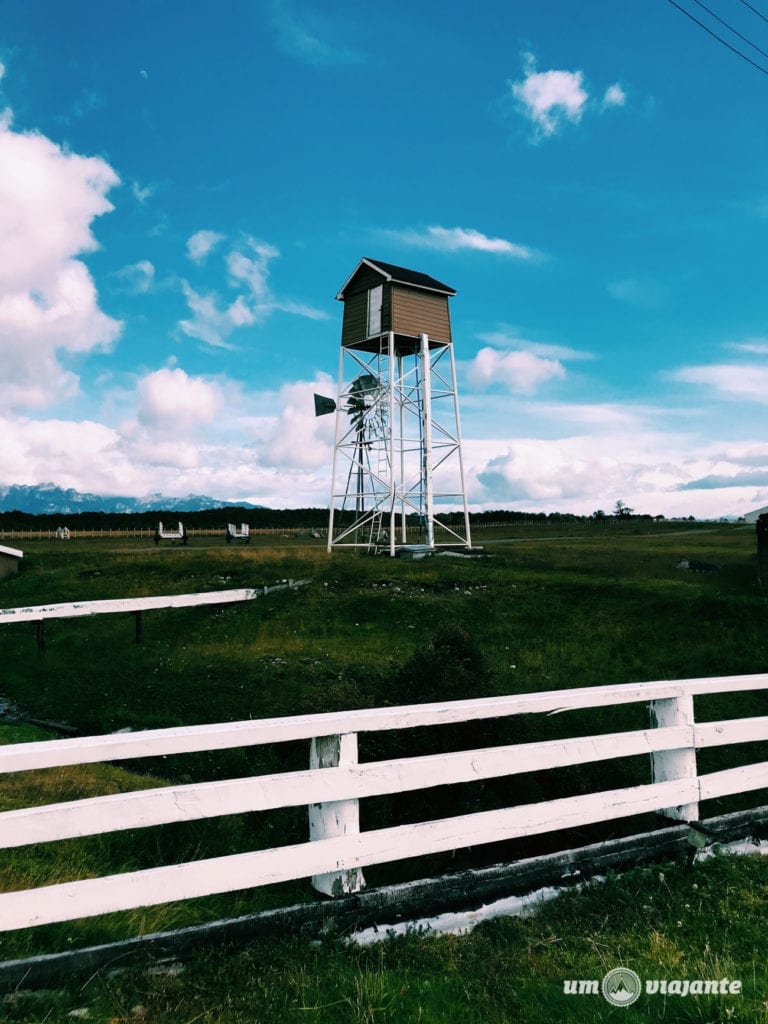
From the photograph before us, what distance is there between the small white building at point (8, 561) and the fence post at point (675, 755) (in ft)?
127

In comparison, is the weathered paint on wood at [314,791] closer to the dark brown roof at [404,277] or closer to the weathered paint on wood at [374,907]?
the weathered paint on wood at [374,907]

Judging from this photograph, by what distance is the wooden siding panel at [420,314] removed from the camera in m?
37.5

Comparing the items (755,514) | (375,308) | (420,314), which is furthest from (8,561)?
(755,514)

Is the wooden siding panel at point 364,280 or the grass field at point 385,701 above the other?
the wooden siding panel at point 364,280

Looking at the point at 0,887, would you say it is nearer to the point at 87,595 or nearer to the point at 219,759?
the point at 219,759

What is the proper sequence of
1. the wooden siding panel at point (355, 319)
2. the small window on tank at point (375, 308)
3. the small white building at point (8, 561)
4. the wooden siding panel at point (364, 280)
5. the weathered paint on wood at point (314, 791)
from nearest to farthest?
the weathered paint on wood at point (314, 791)
the small window on tank at point (375, 308)
the wooden siding panel at point (364, 280)
the wooden siding panel at point (355, 319)
the small white building at point (8, 561)

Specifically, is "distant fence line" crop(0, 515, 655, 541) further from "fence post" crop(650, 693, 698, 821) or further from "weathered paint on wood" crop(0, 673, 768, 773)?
"weathered paint on wood" crop(0, 673, 768, 773)

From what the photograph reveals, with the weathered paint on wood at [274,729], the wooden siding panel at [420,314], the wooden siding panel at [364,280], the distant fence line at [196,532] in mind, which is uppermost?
the wooden siding panel at [364,280]

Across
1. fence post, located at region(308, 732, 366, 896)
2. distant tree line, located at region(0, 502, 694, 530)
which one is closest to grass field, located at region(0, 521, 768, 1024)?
fence post, located at region(308, 732, 366, 896)

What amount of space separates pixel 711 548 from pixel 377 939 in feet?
140

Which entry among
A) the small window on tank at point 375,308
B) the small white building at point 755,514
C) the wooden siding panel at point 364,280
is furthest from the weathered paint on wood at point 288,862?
the wooden siding panel at point 364,280

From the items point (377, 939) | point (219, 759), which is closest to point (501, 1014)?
point (377, 939)

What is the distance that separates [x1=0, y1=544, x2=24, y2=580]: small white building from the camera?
39303 mm

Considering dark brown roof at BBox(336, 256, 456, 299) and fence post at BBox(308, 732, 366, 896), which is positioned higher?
dark brown roof at BBox(336, 256, 456, 299)
